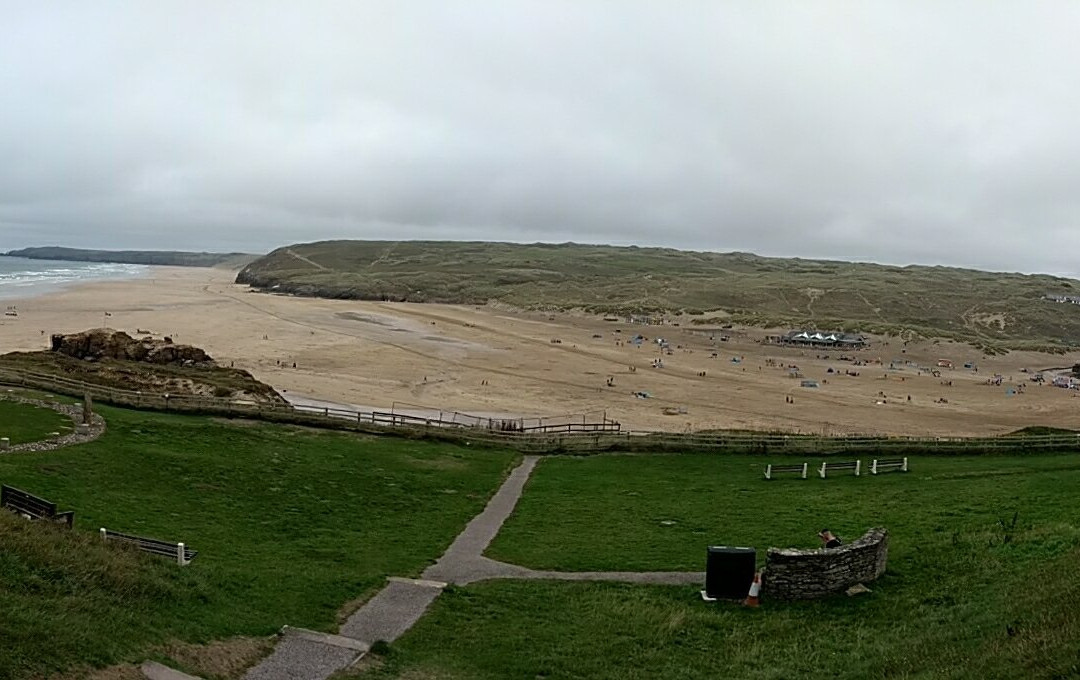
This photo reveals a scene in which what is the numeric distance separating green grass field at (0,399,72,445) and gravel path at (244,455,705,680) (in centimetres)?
1431

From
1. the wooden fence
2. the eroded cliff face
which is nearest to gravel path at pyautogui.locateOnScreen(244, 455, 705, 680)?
the wooden fence

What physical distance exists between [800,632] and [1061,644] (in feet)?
15.8

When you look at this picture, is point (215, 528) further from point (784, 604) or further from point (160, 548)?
point (784, 604)

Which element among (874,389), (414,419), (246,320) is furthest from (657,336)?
(414,419)

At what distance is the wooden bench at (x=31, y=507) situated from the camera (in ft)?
48.1

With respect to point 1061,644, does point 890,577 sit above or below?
below

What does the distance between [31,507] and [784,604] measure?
14.5 m

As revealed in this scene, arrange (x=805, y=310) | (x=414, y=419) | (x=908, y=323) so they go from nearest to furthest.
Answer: (x=414, y=419) < (x=908, y=323) < (x=805, y=310)

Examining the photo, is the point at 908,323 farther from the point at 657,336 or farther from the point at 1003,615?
the point at 1003,615

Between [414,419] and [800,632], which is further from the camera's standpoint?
[414,419]

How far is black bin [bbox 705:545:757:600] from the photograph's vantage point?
621 inches

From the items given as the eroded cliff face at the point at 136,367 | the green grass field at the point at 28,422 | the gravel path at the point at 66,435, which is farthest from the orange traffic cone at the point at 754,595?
the eroded cliff face at the point at 136,367

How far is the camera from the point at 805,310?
12988cm

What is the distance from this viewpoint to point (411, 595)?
15648 millimetres
